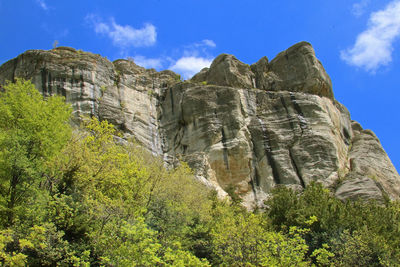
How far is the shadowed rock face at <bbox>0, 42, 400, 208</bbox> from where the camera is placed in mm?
41688

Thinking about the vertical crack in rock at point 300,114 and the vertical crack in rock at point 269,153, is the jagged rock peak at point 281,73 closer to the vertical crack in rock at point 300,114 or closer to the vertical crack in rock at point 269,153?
the vertical crack in rock at point 300,114

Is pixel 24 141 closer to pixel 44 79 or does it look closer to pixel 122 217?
pixel 122 217

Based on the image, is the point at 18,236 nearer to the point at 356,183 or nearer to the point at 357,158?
the point at 356,183

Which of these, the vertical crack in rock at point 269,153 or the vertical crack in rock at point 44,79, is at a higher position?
the vertical crack in rock at point 44,79

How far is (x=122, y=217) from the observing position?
16438mm

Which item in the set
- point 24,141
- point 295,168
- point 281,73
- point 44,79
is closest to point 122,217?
point 24,141

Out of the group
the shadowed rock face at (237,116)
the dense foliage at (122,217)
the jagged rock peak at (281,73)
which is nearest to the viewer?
the dense foliage at (122,217)

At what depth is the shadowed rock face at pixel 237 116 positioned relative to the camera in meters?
41.7

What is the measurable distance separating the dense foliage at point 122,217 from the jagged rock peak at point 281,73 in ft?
89.7

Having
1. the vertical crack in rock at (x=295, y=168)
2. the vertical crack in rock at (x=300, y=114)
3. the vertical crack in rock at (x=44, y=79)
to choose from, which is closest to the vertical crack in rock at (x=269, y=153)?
the vertical crack in rock at (x=295, y=168)

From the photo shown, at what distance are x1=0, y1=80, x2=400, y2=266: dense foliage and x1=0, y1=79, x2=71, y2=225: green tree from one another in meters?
0.05

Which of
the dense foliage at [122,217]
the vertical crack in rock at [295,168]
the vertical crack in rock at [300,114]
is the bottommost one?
the dense foliage at [122,217]

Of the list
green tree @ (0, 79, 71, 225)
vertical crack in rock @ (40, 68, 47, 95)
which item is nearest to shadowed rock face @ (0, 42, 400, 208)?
vertical crack in rock @ (40, 68, 47, 95)

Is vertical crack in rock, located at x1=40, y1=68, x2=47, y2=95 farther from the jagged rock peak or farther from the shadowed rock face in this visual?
the jagged rock peak
